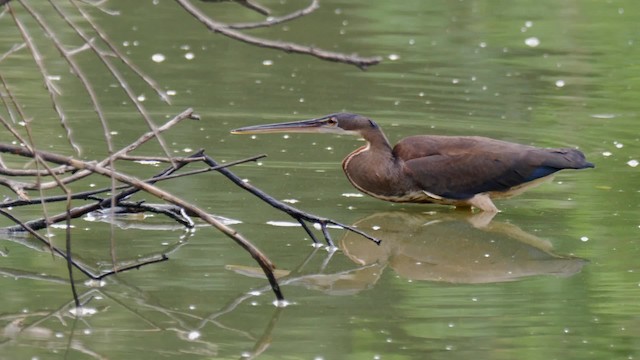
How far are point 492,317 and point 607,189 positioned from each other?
2.73m

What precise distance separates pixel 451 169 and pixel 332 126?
2.65ft

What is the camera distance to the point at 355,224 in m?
7.32

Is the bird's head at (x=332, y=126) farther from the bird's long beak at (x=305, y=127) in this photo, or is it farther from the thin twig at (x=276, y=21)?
the thin twig at (x=276, y=21)

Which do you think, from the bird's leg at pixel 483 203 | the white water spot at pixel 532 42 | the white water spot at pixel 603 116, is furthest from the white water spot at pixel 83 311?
the white water spot at pixel 532 42

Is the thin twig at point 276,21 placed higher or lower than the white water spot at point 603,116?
higher

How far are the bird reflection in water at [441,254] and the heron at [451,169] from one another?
136mm

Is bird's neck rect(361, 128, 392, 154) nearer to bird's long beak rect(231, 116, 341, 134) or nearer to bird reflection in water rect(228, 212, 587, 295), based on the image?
bird's long beak rect(231, 116, 341, 134)

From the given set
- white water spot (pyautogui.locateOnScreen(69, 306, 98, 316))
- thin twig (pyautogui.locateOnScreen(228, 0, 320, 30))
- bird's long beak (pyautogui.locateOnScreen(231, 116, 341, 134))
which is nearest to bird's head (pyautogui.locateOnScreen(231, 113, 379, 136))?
bird's long beak (pyautogui.locateOnScreen(231, 116, 341, 134))

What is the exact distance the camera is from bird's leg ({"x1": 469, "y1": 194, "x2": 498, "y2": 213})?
7695 millimetres

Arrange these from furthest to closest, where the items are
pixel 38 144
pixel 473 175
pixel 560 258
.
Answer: pixel 38 144, pixel 473 175, pixel 560 258

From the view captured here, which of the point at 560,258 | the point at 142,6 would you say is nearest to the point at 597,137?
the point at 560,258

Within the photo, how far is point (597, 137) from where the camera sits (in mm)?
9523

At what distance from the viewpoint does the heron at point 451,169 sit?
7.66 meters

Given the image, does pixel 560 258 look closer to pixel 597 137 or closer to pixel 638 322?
pixel 638 322
